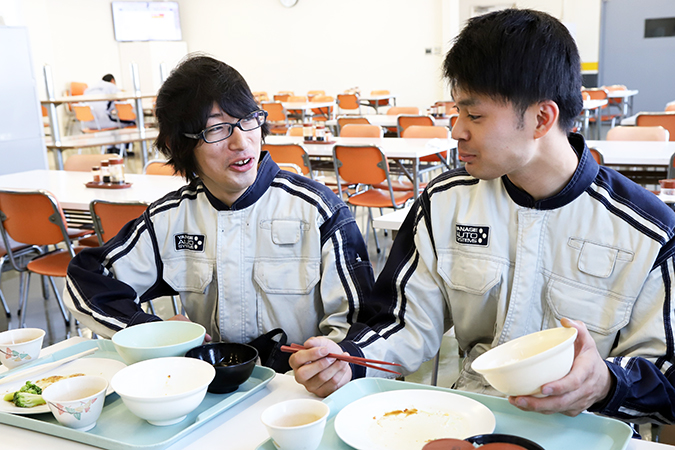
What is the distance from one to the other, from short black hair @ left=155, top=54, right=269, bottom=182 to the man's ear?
0.65m

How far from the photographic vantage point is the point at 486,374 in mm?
787

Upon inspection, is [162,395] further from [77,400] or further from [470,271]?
[470,271]

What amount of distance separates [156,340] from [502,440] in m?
0.67

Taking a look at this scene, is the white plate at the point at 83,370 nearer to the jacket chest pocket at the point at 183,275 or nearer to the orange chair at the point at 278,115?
the jacket chest pocket at the point at 183,275

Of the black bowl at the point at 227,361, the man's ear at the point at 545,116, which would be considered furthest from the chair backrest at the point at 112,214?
the man's ear at the point at 545,116

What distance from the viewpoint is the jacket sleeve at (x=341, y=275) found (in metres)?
1.42

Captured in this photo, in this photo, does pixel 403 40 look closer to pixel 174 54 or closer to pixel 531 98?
pixel 174 54

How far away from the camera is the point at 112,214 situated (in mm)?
2639

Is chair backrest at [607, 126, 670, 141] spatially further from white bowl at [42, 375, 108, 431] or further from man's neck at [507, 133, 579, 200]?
white bowl at [42, 375, 108, 431]

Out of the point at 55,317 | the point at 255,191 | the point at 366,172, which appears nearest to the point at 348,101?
the point at 366,172

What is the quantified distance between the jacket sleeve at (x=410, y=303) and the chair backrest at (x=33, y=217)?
1913mm

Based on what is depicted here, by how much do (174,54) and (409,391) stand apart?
43.3 ft

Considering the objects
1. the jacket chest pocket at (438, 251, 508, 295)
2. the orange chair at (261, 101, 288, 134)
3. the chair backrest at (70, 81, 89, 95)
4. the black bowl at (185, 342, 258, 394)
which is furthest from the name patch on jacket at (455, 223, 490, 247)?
the chair backrest at (70, 81, 89, 95)

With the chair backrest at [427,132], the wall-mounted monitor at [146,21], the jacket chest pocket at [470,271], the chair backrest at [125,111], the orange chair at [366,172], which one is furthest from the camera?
the wall-mounted monitor at [146,21]
